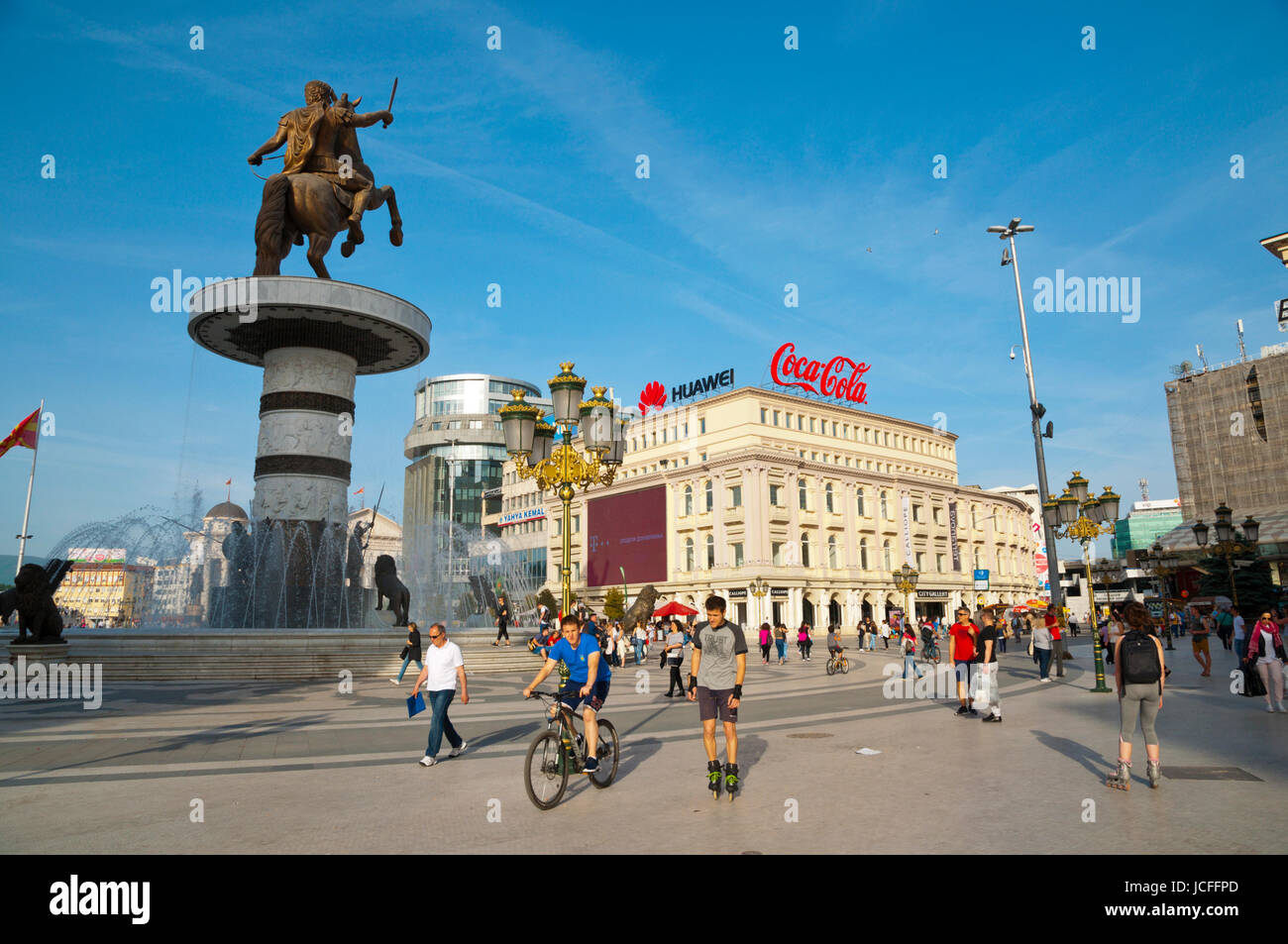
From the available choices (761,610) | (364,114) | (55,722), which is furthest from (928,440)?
(55,722)

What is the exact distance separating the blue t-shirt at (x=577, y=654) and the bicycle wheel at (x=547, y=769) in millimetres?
696

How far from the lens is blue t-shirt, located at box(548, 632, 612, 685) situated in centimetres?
814

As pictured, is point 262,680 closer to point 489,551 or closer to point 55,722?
point 55,722

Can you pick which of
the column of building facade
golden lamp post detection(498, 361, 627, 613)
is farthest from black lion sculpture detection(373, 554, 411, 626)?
the column of building facade

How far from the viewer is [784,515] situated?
6066 centimetres

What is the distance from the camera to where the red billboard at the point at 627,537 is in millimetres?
67438

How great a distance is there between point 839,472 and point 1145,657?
59.2 m

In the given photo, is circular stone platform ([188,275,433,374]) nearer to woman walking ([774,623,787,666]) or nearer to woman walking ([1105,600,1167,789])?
woman walking ([774,623,787,666])

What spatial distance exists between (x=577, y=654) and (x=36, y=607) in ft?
58.0

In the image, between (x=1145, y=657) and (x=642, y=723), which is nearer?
(x=1145, y=657)

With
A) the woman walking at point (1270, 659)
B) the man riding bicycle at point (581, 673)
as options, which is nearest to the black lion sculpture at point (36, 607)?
the man riding bicycle at point (581, 673)

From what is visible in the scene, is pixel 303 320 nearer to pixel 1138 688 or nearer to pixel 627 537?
pixel 1138 688
